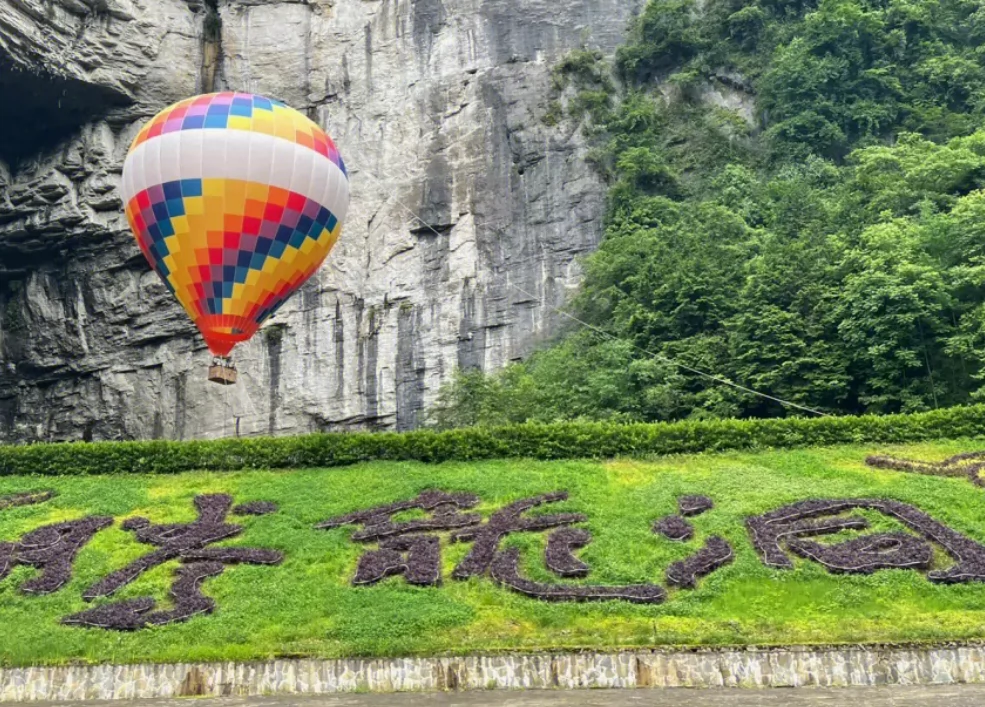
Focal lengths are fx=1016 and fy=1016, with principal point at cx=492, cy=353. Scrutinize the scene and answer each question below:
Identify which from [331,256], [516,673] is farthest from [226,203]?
[331,256]

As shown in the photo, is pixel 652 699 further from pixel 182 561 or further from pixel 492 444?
pixel 492 444

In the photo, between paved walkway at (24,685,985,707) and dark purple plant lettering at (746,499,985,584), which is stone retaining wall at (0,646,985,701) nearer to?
paved walkway at (24,685,985,707)

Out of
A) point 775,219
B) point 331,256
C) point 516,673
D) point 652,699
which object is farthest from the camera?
point 331,256

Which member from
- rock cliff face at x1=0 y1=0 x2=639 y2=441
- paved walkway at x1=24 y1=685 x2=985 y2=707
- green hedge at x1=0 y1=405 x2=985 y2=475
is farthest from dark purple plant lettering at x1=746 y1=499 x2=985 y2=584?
rock cliff face at x1=0 y1=0 x2=639 y2=441

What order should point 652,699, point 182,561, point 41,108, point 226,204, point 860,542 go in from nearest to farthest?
point 652,699 → point 860,542 → point 182,561 → point 226,204 → point 41,108

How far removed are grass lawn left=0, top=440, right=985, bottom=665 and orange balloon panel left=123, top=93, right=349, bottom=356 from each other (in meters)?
2.88

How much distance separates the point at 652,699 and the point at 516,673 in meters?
1.43

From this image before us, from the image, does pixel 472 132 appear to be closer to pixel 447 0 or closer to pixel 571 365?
pixel 447 0

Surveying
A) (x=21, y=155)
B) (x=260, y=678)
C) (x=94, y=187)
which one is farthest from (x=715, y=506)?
(x=21, y=155)

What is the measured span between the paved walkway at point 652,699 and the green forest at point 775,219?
31.8 ft

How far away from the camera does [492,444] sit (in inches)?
616

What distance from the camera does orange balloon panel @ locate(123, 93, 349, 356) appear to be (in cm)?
1436

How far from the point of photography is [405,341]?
26047 mm

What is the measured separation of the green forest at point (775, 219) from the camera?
1802cm
